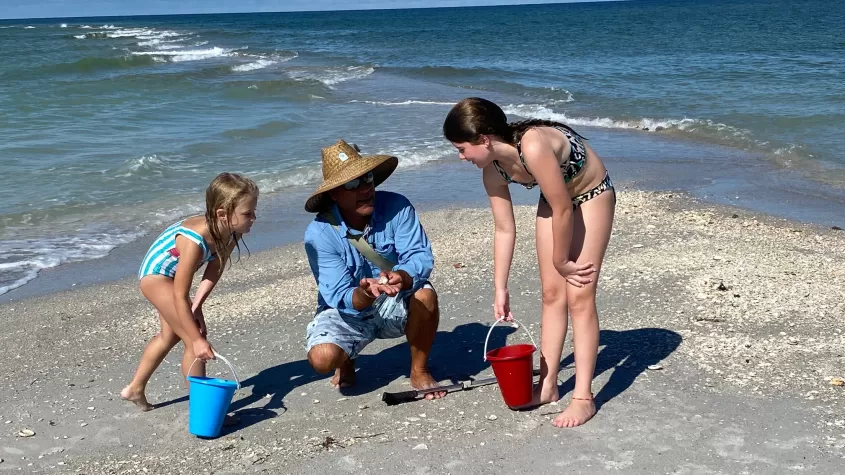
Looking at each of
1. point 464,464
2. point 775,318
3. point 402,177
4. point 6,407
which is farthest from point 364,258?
point 402,177

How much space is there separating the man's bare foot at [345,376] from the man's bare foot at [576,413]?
1.15 m

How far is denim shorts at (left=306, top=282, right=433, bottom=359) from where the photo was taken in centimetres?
433

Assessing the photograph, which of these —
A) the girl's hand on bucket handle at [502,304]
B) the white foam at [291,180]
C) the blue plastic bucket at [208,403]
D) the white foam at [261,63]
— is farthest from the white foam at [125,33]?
the girl's hand on bucket handle at [502,304]

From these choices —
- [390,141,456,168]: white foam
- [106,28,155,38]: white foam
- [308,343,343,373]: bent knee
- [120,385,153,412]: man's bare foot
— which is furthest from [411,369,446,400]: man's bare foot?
[106,28,155,38]: white foam

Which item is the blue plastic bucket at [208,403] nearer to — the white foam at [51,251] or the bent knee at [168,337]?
the bent knee at [168,337]

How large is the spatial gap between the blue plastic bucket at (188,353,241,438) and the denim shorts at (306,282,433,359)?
1.66ft

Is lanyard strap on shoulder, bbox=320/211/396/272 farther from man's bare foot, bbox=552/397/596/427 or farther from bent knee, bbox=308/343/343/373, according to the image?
man's bare foot, bbox=552/397/596/427

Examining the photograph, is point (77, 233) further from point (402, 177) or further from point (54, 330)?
point (402, 177)

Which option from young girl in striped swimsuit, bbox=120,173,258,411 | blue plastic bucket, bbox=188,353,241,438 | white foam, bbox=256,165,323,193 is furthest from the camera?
white foam, bbox=256,165,323,193

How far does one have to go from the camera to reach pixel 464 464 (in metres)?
3.74

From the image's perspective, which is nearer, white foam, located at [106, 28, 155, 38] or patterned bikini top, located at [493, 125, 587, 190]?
patterned bikini top, located at [493, 125, 587, 190]

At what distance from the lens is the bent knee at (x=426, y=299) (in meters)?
4.36

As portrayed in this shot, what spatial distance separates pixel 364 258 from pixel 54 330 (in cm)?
261

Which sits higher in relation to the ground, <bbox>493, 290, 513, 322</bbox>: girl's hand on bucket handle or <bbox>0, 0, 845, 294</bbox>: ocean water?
<bbox>493, 290, 513, 322</bbox>: girl's hand on bucket handle
